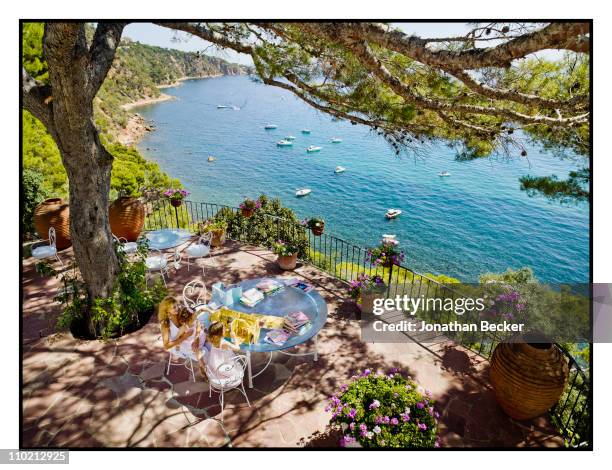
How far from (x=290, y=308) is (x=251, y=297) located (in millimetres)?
466

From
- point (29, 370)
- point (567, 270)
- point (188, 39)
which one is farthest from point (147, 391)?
point (567, 270)

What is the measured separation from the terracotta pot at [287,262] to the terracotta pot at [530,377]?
339 cm

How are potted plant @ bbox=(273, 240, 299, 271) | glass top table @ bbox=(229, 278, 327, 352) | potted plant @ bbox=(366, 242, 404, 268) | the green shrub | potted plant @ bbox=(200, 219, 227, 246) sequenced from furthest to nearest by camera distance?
potted plant @ bbox=(200, 219, 227, 246) < the green shrub < potted plant @ bbox=(273, 240, 299, 271) < potted plant @ bbox=(366, 242, 404, 268) < glass top table @ bbox=(229, 278, 327, 352)

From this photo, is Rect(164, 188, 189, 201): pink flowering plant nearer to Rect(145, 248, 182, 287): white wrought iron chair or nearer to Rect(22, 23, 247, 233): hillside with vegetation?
Rect(22, 23, 247, 233): hillside with vegetation

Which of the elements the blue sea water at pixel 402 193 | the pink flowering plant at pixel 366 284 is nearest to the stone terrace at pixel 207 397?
the pink flowering plant at pixel 366 284

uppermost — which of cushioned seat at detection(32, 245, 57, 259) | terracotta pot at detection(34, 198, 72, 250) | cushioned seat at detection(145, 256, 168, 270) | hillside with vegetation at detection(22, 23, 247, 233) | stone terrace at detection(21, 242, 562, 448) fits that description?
hillside with vegetation at detection(22, 23, 247, 233)

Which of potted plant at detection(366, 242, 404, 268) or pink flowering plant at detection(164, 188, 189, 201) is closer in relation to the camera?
potted plant at detection(366, 242, 404, 268)

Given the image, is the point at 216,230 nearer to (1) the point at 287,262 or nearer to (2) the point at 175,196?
(2) the point at 175,196

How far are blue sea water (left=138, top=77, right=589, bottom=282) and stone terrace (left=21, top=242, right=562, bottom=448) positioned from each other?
11.7 m

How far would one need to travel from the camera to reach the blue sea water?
70.7ft

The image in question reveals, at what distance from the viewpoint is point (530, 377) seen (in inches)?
135

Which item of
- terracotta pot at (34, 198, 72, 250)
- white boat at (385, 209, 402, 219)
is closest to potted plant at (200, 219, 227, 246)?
terracotta pot at (34, 198, 72, 250)

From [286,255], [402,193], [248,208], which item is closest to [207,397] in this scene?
[286,255]

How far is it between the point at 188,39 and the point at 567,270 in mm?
22416
